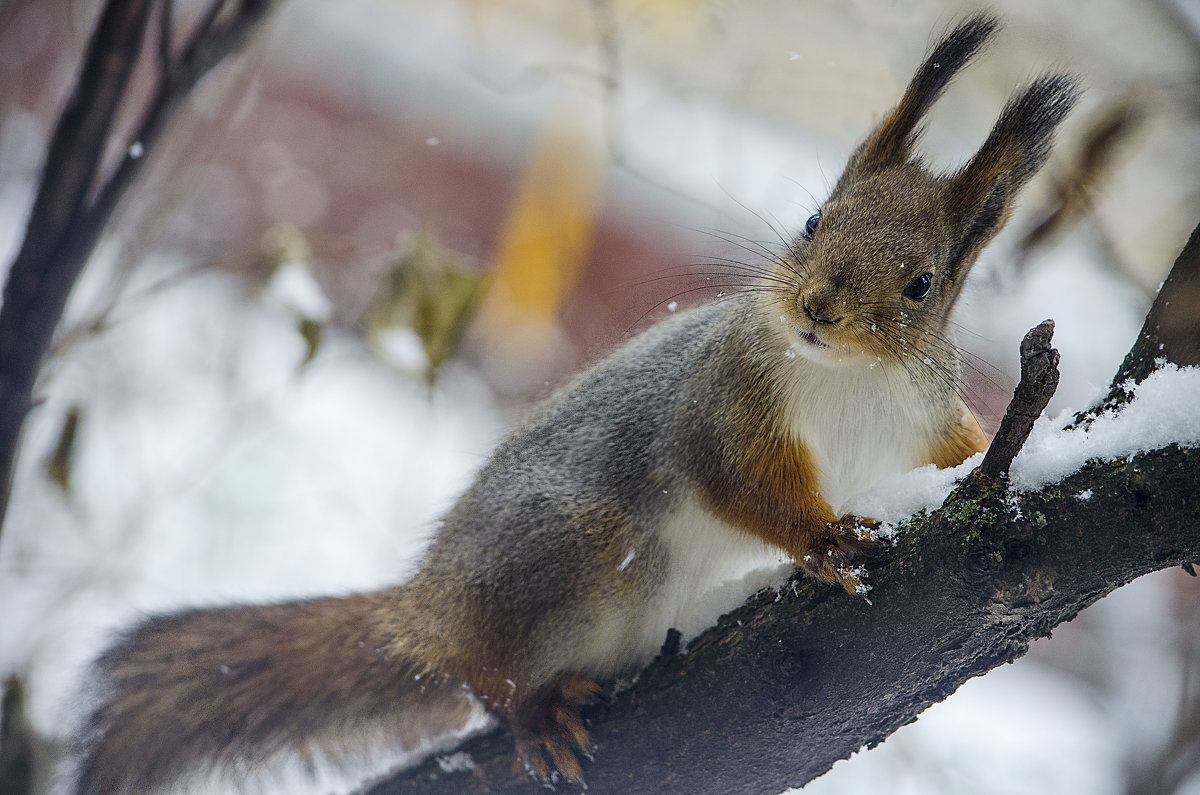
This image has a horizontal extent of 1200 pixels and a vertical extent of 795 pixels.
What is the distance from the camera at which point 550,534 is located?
1.96 meters

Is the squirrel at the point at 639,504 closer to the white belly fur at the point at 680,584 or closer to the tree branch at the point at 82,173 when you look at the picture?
Result: the white belly fur at the point at 680,584

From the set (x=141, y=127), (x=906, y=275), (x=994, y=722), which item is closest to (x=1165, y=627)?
(x=994, y=722)

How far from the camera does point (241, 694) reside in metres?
2.12

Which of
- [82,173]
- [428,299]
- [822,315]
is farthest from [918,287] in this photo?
[82,173]

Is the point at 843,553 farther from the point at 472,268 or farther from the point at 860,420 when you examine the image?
the point at 472,268

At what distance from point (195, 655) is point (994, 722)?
3186mm

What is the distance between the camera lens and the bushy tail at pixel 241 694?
2.07 meters

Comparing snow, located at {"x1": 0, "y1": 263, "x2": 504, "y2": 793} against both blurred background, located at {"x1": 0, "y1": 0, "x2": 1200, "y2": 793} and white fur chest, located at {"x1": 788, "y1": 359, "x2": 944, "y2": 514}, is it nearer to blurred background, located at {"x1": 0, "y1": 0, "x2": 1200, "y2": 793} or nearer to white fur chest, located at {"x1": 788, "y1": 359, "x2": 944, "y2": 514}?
blurred background, located at {"x1": 0, "y1": 0, "x2": 1200, "y2": 793}

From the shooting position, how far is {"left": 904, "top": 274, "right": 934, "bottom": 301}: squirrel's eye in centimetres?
162

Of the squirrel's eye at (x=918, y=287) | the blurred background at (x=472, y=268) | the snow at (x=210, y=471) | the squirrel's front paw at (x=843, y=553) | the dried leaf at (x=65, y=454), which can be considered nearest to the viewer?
the squirrel's front paw at (x=843, y=553)

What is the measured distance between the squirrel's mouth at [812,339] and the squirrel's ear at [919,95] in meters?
0.47

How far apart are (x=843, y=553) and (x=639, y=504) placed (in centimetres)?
54

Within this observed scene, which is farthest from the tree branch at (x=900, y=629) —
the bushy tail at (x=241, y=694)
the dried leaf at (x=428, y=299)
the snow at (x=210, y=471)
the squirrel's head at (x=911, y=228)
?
the snow at (x=210, y=471)

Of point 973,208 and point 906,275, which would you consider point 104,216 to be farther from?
point 973,208
